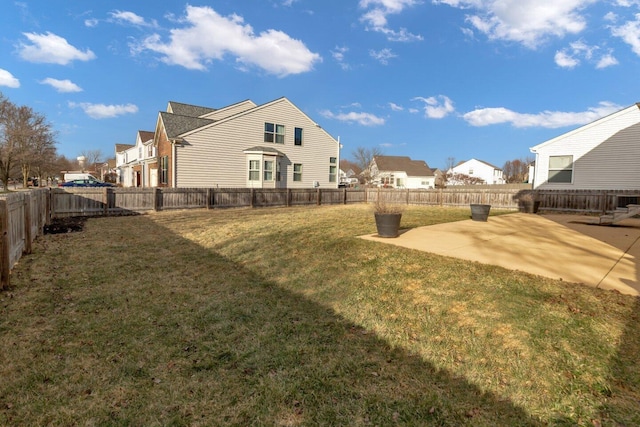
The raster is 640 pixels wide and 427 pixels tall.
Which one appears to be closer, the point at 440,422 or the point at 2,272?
the point at 440,422

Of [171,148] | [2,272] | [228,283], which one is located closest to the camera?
[2,272]

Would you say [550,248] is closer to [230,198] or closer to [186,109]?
[230,198]

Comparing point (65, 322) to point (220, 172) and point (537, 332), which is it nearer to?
point (537, 332)

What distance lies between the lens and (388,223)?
7.72 metres

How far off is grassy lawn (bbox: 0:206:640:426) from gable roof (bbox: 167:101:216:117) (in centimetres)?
2408

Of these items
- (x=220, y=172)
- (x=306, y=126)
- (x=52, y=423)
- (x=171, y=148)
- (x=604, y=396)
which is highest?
(x=306, y=126)

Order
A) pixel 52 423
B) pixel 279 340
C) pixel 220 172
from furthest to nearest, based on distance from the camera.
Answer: pixel 220 172, pixel 279 340, pixel 52 423

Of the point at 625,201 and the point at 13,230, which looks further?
the point at 625,201

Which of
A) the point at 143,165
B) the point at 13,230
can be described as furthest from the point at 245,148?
the point at 13,230

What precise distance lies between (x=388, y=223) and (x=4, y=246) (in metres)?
7.00

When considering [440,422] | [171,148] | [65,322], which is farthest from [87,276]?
[171,148]

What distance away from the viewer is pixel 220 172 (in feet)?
73.0

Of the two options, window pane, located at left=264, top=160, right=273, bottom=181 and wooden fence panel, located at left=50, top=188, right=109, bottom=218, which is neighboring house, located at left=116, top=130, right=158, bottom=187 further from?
wooden fence panel, located at left=50, top=188, right=109, bottom=218

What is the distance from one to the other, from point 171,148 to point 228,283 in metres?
17.3
